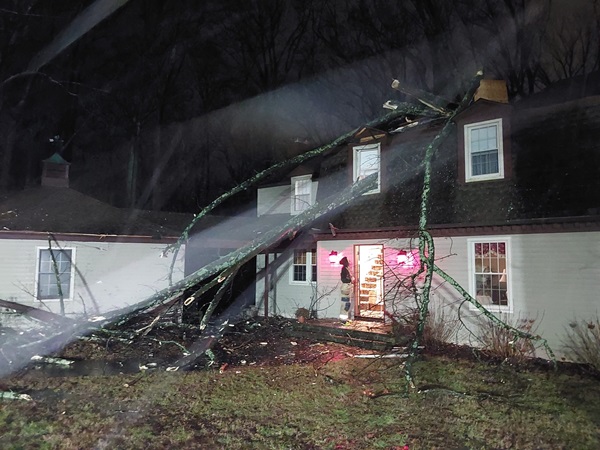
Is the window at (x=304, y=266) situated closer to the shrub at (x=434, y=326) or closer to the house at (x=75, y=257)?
the house at (x=75, y=257)

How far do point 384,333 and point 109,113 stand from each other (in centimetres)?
2265

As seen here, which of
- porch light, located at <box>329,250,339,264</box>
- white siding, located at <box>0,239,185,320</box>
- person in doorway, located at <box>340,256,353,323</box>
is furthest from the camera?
porch light, located at <box>329,250,339,264</box>

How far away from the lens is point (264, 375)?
8344 mm

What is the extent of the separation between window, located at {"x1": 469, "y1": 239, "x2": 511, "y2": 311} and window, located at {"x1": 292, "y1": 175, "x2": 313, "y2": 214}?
6.52m

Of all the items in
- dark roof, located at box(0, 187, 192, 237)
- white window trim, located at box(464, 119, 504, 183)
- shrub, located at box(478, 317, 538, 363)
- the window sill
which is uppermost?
white window trim, located at box(464, 119, 504, 183)

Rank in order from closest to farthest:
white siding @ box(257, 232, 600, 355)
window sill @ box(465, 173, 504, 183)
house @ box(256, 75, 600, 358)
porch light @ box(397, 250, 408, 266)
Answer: white siding @ box(257, 232, 600, 355), house @ box(256, 75, 600, 358), window sill @ box(465, 173, 504, 183), porch light @ box(397, 250, 408, 266)

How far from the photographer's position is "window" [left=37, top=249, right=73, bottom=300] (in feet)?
40.6

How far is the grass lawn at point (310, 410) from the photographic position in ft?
17.4

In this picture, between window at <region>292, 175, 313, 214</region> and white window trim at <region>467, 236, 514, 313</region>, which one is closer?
white window trim at <region>467, 236, 514, 313</region>

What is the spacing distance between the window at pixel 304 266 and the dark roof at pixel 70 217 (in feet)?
14.0

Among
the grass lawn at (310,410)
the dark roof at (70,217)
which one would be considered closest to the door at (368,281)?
the grass lawn at (310,410)

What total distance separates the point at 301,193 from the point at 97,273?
731cm

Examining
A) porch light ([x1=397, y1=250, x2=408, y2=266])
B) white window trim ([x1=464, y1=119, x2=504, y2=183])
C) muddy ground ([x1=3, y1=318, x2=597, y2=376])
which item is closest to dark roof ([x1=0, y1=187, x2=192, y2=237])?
muddy ground ([x1=3, y1=318, x2=597, y2=376])

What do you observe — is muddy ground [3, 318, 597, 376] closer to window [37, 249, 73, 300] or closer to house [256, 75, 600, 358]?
house [256, 75, 600, 358]
